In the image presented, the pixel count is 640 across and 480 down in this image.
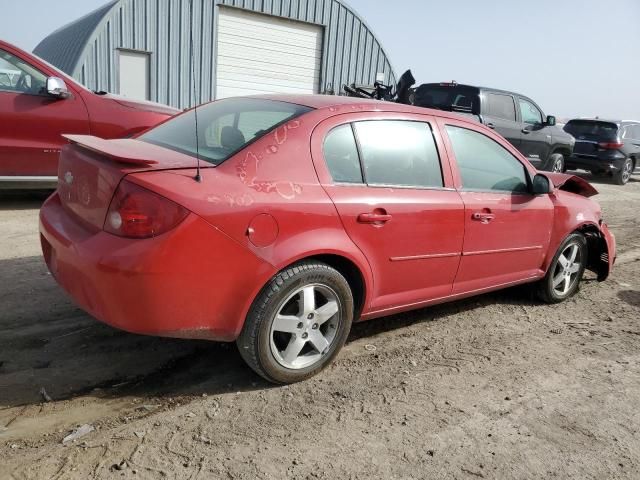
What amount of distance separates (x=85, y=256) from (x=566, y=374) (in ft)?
9.38

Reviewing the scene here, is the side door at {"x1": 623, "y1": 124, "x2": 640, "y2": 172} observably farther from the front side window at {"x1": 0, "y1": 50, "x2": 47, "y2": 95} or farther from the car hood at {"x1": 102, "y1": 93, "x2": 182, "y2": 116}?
the front side window at {"x1": 0, "y1": 50, "x2": 47, "y2": 95}

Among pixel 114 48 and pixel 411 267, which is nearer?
pixel 411 267

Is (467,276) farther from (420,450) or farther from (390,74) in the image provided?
(390,74)

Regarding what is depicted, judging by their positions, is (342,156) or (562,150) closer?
(342,156)

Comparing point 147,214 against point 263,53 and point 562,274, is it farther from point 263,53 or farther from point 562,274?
point 263,53

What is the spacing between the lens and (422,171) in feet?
11.7

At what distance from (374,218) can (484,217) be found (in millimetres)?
1028

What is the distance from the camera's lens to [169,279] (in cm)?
255

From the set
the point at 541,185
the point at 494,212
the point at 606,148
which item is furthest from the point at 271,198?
the point at 606,148

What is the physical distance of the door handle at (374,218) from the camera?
3113 millimetres

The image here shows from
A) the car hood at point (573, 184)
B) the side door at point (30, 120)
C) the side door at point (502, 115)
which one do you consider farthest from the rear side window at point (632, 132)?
the side door at point (30, 120)

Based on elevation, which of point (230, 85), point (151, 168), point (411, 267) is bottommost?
point (411, 267)

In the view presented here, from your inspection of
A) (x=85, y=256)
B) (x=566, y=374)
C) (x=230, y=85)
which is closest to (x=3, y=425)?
A: (x=85, y=256)

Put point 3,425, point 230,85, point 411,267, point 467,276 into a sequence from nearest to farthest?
point 3,425 → point 411,267 → point 467,276 → point 230,85
